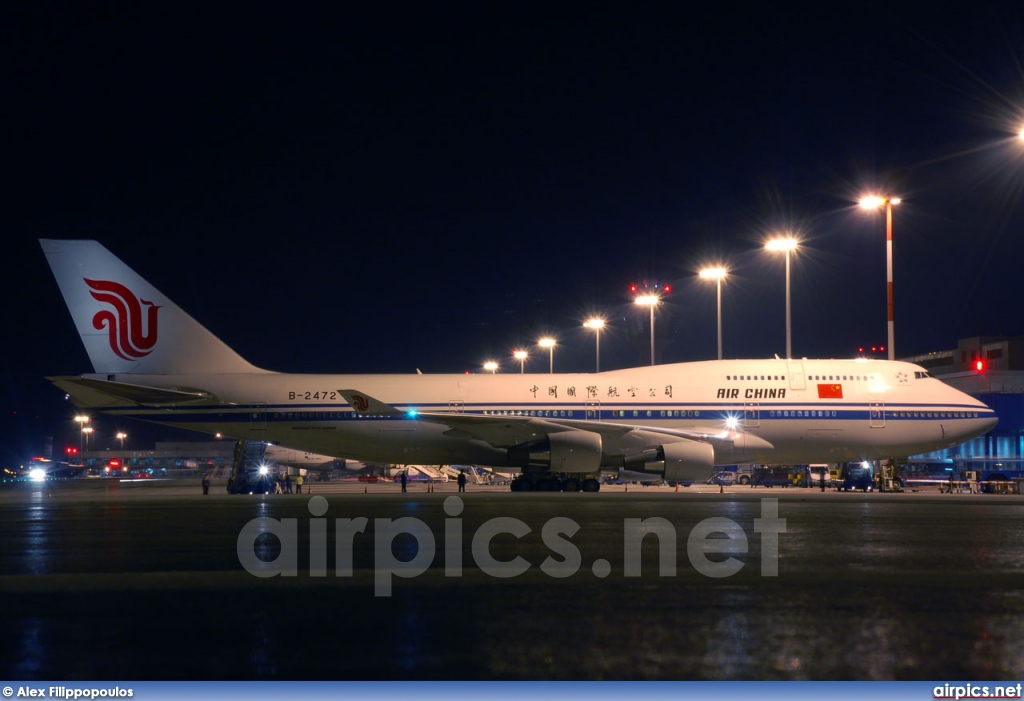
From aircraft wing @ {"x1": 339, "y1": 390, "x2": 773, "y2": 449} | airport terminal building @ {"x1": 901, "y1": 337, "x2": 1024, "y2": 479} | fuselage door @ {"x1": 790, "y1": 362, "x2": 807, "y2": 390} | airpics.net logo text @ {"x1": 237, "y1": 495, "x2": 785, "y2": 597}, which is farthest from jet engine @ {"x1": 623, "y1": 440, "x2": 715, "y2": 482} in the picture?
airport terminal building @ {"x1": 901, "y1": 337, "x2": 1024, "y2": 479}

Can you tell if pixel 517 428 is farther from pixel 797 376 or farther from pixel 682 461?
pixel 797 376

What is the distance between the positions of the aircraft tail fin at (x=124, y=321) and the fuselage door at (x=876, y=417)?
2402 centimetres

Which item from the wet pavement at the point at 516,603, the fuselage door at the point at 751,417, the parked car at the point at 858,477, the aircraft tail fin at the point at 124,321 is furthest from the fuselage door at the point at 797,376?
the aircraft tail fin at the point at 124,321

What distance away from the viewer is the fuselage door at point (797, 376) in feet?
128

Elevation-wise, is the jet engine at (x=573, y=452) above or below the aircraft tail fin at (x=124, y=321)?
below

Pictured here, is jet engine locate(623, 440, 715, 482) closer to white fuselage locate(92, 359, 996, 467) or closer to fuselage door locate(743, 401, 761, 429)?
white fuselage locate(92, 359, 996, 467)

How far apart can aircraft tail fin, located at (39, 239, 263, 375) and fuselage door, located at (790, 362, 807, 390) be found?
21.0 metres

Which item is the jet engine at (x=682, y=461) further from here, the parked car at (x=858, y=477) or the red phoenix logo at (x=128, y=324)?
the red phoenix logo at (x=128, y=324)

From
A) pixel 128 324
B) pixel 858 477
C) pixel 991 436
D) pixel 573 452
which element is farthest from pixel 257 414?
pixel 991 436

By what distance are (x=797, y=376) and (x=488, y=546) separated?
84.5 ft

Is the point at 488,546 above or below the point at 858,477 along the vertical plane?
above

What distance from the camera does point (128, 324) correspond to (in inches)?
1540

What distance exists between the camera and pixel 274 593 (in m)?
11.1

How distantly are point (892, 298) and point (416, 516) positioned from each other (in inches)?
1050
